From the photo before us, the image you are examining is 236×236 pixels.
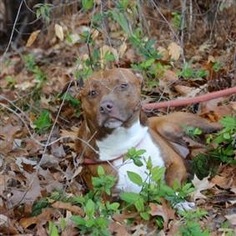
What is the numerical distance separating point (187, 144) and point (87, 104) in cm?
94

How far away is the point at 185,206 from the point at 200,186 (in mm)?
328

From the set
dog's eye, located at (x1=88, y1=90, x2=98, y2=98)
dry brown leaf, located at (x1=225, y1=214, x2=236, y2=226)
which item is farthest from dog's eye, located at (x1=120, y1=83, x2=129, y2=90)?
dry brown leaf, located at (x1=225, y1=214, x2=236, y2=226)

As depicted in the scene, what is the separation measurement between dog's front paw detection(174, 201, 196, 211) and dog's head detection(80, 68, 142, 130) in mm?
659

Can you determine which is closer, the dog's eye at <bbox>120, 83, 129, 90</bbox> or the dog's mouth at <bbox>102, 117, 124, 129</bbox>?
the dog's mouth at <bbox>102, 117, 124, 129</bbox>

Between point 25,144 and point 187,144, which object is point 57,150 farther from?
point 187,144

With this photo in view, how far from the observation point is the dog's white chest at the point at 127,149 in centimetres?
555

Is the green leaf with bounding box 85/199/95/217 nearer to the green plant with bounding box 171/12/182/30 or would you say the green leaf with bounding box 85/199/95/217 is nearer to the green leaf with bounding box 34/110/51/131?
the green leaf with bounding box 34/110/51/131

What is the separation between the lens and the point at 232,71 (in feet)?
23.4

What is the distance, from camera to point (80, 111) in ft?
23.1

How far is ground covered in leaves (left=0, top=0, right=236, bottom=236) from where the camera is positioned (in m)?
5.12

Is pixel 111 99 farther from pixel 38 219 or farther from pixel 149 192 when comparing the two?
pixel 38 219

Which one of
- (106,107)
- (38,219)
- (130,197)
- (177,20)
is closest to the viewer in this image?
(130,197)

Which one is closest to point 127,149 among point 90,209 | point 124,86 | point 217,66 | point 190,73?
point 124,86

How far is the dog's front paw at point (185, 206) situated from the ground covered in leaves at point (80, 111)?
0.07m
